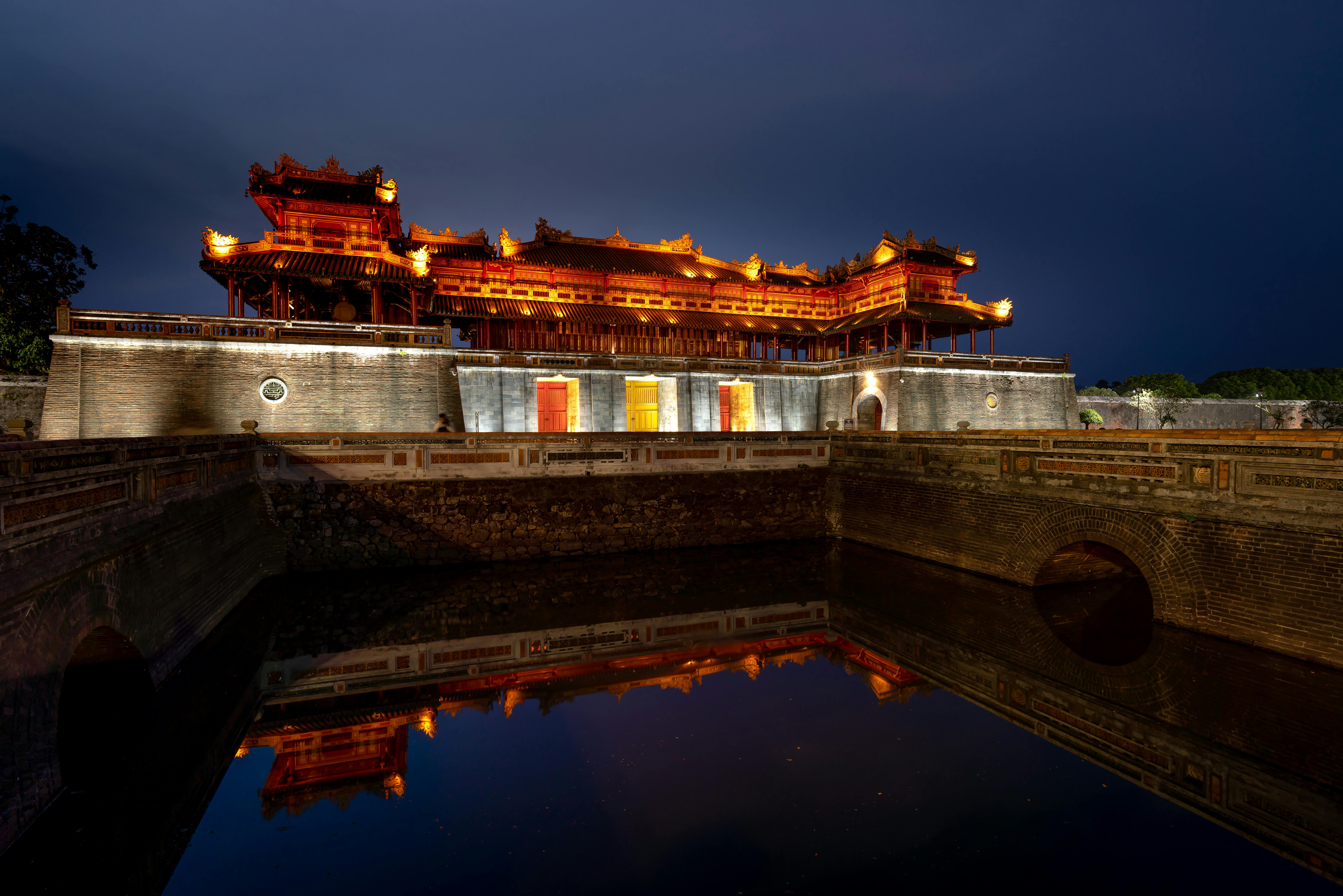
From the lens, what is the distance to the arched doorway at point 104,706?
579 cm

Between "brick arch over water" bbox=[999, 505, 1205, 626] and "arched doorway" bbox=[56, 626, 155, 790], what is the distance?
43.8 feet

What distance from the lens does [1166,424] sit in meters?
33.7

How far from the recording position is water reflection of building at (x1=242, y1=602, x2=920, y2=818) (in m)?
6.15

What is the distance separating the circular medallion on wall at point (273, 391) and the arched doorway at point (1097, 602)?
20.0m

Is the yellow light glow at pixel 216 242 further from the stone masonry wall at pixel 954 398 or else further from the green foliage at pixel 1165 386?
the green foliage at pixel 1165 386

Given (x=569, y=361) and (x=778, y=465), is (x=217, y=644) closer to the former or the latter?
(x=778, y=465)

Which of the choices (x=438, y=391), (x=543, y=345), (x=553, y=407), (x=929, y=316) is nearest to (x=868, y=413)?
(x=929, y=316)

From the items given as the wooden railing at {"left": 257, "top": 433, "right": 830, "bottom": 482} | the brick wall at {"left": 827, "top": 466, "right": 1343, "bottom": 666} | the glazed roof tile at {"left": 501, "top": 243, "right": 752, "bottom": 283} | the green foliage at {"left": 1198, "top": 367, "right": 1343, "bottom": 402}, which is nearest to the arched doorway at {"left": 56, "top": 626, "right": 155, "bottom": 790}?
the wooden railing at {"left": 257, "top": 433, "right": 830, "bottom": 482}

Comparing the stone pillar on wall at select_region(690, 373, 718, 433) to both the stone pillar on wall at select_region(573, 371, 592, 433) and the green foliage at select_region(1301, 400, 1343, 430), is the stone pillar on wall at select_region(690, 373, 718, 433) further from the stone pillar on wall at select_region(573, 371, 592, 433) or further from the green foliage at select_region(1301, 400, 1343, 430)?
the green foliage at select_region(1301, 400, 1343, 430)

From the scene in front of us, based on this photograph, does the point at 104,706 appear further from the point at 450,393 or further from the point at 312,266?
the point at 312,266

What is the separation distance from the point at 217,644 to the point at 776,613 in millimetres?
8984

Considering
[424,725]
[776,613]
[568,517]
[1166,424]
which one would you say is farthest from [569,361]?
[1166,424]

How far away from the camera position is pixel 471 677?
821 centimetres

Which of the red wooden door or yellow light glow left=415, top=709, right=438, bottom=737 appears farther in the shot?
the red wooden door
